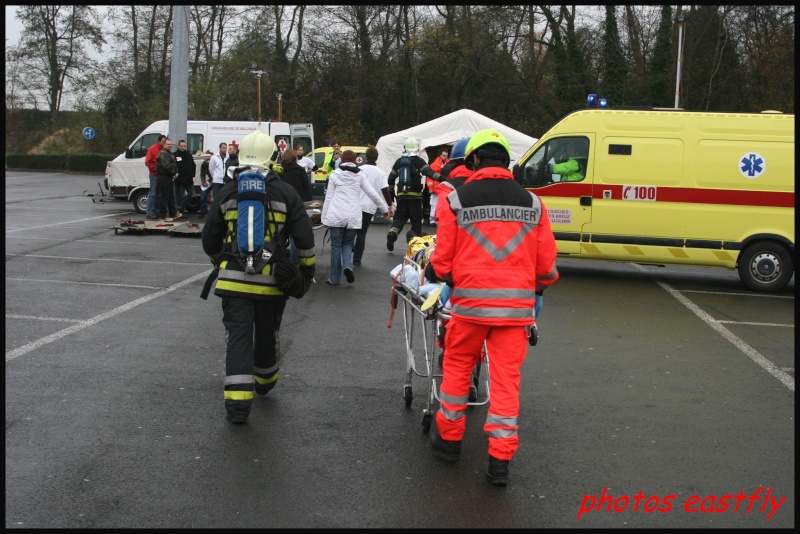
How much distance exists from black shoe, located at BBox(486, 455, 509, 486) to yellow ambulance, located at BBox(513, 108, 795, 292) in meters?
8.57

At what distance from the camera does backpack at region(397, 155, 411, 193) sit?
1509cm

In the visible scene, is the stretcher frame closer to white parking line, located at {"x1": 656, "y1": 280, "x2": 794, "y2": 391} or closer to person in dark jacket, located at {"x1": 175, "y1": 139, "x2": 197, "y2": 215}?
white parking line, located at {"x1": 656, "y1": 280, "x2": 794, "y2": 391}

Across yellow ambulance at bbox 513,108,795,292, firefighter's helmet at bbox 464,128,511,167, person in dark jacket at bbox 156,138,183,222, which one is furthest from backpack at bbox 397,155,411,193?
firefighter's helmet at bbox 464,128,511,167


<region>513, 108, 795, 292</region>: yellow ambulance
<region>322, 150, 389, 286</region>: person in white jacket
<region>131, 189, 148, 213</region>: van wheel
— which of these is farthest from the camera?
<region>131, 189, 148, 213</region>: van wheel

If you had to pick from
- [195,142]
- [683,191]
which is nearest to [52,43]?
[195,142]

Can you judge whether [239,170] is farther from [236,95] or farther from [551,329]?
[236,95]

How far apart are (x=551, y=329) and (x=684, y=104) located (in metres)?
32.4

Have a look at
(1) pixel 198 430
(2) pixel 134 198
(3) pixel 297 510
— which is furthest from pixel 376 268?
(2) pixel 134 198

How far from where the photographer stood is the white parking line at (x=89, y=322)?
7.35 m

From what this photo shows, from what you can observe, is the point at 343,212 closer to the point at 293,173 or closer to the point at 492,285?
the point at 293,173

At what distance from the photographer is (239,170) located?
582 cm

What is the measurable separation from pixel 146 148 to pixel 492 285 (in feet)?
66.9

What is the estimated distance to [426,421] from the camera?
18.3ft

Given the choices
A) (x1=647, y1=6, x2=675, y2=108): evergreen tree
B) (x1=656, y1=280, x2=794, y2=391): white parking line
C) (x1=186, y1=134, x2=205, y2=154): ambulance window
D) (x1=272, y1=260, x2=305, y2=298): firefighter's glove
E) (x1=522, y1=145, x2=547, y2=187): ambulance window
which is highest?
(x1=647, y1=6, x2=675, y2=108): evergreen tree
